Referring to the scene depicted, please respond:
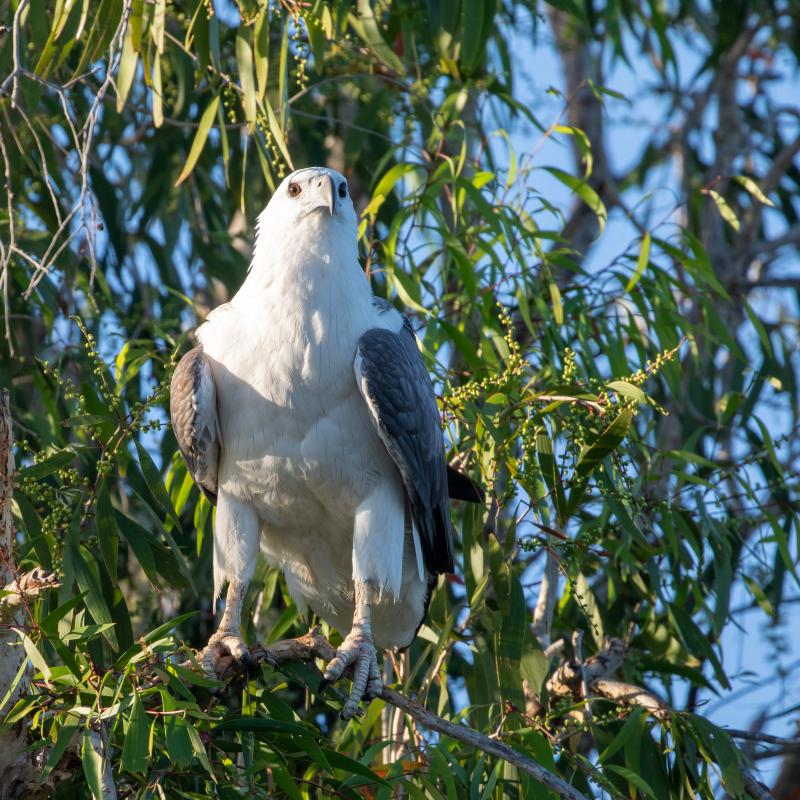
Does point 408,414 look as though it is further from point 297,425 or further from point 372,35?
Result: point 372,35

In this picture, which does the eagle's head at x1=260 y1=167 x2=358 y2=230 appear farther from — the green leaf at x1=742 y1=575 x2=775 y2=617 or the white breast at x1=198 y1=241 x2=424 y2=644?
the green leaf at x1=742 y1=575 x2=775 y2=617

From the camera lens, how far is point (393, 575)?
383 centimetres

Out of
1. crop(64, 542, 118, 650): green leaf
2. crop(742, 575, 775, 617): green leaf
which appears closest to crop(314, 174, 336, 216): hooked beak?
crop(64, 542, 118, 650): green leaf

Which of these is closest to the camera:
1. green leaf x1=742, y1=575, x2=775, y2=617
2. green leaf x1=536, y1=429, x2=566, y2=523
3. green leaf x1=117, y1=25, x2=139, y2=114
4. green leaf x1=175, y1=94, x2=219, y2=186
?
green leaf x1=536, y1=429, x2=566, y2=523

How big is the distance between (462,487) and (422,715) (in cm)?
99

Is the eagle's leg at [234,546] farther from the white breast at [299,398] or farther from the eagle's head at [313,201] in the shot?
the eagle's head at [313,201]

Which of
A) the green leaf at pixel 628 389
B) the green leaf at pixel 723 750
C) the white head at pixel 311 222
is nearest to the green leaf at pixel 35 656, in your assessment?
the white head at pixel 311 222

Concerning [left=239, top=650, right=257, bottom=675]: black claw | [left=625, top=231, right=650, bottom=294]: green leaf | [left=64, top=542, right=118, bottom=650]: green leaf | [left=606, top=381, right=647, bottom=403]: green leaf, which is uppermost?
[left=625, top=231, right=650, bottom=294]: green leaf

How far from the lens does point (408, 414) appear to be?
12.1 ft

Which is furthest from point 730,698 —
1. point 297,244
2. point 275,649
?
point 297,244

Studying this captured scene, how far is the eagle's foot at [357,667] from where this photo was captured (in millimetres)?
3497

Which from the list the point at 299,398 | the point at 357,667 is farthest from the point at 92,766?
the point at 299,398

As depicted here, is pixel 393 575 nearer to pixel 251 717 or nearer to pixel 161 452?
pixel 251 717

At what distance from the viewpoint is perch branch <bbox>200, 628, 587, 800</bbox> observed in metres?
3.11
